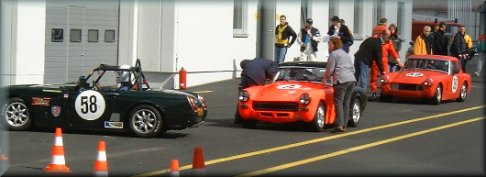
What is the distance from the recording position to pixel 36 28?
1895 centimetres

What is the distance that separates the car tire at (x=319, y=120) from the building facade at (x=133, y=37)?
161 inches

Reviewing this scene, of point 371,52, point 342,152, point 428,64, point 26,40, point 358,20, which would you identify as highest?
point 358,20

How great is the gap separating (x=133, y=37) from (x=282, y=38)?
3.77 metres

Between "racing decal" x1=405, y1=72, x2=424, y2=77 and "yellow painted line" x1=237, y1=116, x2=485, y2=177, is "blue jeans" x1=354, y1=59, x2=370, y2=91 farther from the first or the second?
"yellow painted line" x1=237, y1=116, x2=485, y2=177

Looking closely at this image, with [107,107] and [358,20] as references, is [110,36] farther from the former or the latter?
[358,20]

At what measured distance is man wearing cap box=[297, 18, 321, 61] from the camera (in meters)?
23.8

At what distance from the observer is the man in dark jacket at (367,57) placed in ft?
61.6

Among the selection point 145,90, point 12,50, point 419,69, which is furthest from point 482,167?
point 12,50

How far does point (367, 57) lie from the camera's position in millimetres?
18875

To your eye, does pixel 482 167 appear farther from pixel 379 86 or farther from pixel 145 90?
pixel 379 86

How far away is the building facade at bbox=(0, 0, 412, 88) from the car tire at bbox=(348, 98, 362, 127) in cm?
356

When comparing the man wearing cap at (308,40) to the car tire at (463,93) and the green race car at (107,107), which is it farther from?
the green race car at (107,107)

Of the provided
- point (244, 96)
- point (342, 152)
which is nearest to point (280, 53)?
point (244, 96)

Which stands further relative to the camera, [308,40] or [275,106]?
[308,40]
